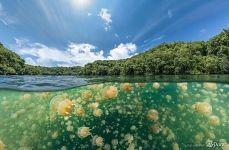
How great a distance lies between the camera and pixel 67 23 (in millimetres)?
14367

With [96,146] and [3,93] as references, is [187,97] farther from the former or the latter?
[3,93]

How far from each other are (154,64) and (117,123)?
8.77m

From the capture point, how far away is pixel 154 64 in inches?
803

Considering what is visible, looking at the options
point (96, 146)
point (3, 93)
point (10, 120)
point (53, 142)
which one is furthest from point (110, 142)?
point (3, 93)

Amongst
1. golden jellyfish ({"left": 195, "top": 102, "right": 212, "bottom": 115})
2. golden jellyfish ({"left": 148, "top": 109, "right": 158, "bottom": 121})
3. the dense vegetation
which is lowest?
golden jellyfish ({"left": 148, "top": 109, "right": 158, "bottom": 121})

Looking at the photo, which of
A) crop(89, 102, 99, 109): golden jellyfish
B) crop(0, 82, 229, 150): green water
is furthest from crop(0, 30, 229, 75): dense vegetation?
crop(89, 102, 99, 109): golden jellyfish

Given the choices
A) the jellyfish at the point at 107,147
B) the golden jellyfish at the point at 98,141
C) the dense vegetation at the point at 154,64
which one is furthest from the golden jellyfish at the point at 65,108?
the dense vegetation at the point at 154,64

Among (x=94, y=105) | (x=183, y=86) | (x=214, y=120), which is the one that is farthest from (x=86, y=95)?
(x=214, y=120)

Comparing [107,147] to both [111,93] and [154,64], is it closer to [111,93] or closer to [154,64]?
[111,93]

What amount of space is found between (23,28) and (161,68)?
890 centimetres

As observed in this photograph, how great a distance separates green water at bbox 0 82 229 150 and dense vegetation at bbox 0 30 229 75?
3.51 metres

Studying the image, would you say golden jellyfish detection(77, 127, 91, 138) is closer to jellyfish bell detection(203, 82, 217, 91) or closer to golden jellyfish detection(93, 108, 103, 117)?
golden jellyfish detection(93, 108, 103, 117)

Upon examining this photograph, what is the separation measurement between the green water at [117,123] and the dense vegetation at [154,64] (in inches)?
138

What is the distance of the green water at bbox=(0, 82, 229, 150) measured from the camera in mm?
11930
